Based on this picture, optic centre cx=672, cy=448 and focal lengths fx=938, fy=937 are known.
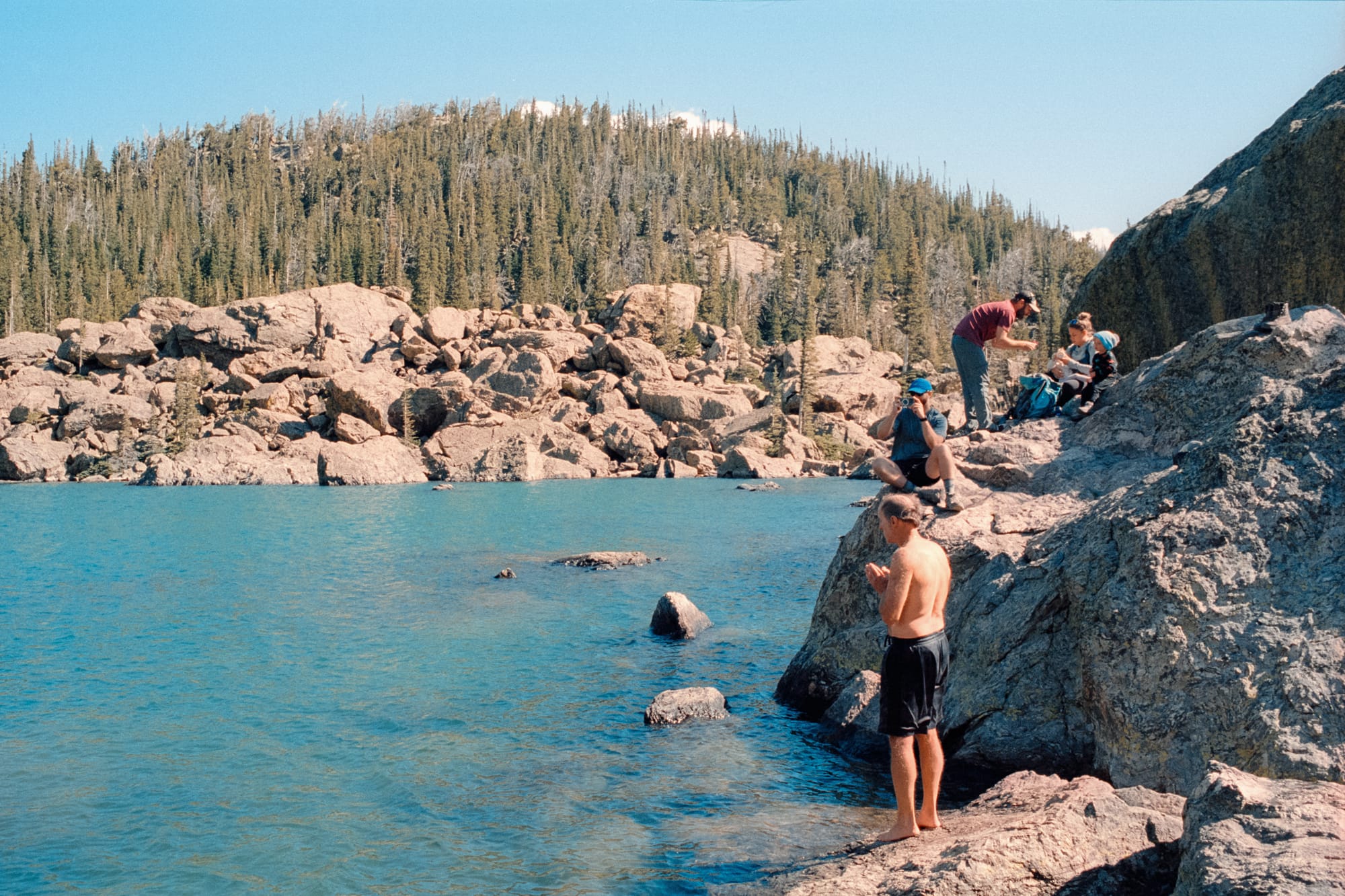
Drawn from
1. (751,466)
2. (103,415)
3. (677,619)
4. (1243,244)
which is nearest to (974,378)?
(1243,244)

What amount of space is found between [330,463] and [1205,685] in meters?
57.9

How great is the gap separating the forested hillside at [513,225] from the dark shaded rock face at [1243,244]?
8567 cm

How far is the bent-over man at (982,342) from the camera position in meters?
11.8

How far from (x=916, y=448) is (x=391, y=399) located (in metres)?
67.1

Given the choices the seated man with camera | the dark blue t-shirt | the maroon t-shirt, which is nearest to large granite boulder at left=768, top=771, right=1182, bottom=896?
the seated man with camera

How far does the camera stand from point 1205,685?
6867 millimetres

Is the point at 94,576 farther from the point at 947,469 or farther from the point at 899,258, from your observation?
the point at 899,258

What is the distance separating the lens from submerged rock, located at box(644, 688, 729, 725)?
1179 centimetres

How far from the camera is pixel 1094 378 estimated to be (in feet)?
40.5

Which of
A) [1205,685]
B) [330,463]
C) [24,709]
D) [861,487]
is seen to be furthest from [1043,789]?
[330,463]

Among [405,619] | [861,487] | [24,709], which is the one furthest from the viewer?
[861,487]

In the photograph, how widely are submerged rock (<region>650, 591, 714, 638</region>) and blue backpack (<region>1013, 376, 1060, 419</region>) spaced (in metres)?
6.97

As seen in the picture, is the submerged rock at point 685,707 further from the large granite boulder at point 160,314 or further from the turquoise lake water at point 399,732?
the large granite boulder at point 160,314

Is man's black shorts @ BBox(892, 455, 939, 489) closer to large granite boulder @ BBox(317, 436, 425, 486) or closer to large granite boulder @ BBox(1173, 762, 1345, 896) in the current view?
large granite boulder @ BBox(1173, 762, 1345, 896)
